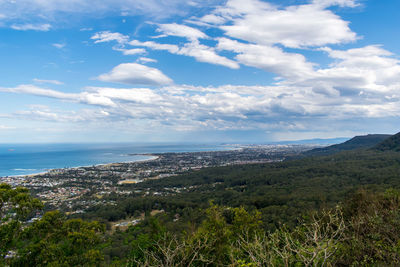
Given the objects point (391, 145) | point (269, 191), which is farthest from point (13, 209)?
point (391, 145)

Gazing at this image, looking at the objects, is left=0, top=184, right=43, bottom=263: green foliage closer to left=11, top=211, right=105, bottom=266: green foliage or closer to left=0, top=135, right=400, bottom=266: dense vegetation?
left=0, top=135, right=400, bottom=266: dense vegetation

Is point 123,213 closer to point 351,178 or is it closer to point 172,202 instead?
point 172,202

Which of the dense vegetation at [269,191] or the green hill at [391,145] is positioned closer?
the dense vegetation at [269,191]

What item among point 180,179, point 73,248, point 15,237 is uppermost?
point 15,237

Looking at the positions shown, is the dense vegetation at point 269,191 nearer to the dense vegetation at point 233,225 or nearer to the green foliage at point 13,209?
the dense vegetation at point 233,225

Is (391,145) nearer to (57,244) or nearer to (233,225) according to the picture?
(233,225)

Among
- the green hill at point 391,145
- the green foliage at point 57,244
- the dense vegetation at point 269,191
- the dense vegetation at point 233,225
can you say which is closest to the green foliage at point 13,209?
Answer: the dense vegetation at point 233,225

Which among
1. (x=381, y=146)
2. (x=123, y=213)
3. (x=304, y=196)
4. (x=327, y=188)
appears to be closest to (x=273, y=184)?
(x=327, y=188)

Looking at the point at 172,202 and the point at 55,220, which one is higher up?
the point at 55,220
